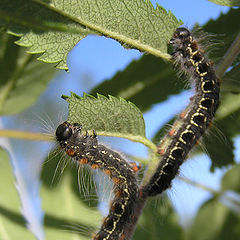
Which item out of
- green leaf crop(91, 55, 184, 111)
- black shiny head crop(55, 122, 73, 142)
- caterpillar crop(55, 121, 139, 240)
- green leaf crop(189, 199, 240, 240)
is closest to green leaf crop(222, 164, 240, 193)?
green leaf crop(189, 199, 240, 240)

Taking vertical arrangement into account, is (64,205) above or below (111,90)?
below

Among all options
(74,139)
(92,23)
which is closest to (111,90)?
(74,139)

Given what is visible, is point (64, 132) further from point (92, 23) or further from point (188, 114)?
point (188, 114)

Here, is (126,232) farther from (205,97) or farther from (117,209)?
(205,97)

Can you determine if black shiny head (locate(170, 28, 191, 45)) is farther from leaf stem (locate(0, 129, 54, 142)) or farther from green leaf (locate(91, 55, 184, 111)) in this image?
leaf stem (locate(0, 129, 54, 142))

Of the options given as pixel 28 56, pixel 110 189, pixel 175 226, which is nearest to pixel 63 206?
pixel 110 189
